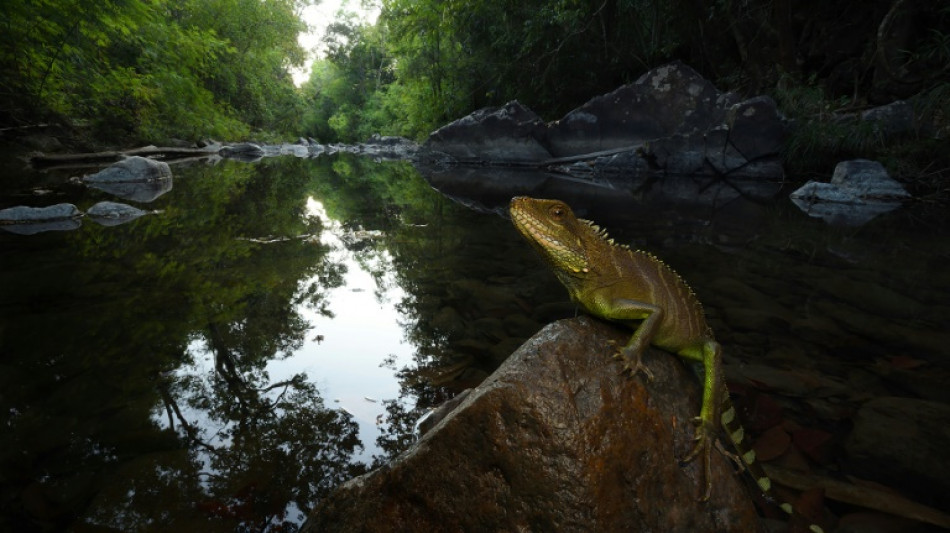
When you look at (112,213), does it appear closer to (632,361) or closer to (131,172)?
(131,172)

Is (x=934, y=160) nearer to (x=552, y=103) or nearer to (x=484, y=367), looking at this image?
(x=484, y=367)

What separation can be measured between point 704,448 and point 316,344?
10.8ft

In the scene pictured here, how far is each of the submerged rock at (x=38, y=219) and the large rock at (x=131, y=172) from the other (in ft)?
22.5

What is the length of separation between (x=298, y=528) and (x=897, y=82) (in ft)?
65.9

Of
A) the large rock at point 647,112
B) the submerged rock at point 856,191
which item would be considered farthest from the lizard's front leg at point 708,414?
the large rock at point 647,112

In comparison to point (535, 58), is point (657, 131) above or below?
below

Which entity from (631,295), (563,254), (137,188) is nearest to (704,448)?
(631,295)

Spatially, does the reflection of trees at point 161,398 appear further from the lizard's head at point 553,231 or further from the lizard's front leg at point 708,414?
the lizard's front leg at point 708,414

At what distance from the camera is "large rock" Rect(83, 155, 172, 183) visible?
46.8 feet

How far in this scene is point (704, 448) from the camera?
2215 mm

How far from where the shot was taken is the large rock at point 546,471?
1.89 metres

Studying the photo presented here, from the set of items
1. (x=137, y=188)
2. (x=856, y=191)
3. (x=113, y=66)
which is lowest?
(x=856, y=191)

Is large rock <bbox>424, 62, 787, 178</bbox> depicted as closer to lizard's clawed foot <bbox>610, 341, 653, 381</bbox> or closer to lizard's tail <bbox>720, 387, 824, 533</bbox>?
lizard's tail <bbox>720, 387, 824, 533</bbox>

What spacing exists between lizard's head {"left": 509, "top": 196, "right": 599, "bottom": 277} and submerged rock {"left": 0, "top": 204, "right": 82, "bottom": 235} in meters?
8.63
